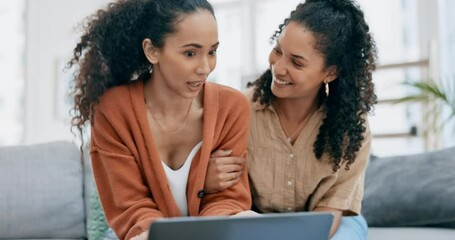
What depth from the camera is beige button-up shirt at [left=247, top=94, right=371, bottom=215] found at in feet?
5.57

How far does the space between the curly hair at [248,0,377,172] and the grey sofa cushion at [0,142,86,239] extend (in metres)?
1.16

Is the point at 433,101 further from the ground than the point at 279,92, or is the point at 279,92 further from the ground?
the point at 279,92

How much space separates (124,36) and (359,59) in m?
0.70

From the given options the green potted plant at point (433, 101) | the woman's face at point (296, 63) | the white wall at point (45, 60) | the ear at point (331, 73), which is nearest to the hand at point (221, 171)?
the woman's face at point (296, 63)

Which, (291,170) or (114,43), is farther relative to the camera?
(291,170)

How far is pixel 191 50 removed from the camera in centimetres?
134

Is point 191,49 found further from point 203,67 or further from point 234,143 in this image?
point 234,143

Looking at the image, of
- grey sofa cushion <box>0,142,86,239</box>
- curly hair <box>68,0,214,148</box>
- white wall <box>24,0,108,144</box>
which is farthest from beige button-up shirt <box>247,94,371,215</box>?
white wall <box>24,0,108,144</box>

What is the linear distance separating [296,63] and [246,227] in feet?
2.25

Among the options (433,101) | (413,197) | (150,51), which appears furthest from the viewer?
(433,101)

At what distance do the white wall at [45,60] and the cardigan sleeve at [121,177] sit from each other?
12.9 ft

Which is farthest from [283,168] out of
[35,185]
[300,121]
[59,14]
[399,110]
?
[59,14]

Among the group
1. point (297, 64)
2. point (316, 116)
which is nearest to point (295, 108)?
point (316, 116)

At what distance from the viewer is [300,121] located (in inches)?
68.6
